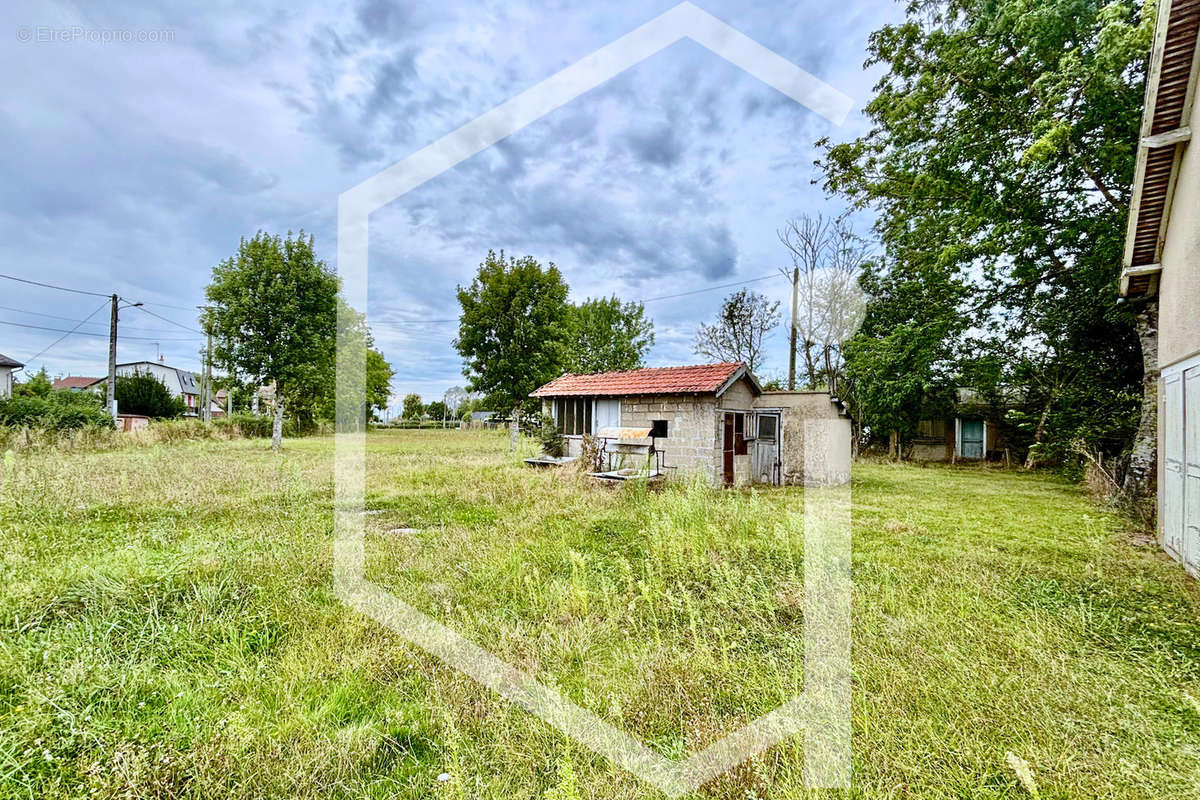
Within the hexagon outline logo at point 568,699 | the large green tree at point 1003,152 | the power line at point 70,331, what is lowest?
the hexagon outline logo at point 568,699

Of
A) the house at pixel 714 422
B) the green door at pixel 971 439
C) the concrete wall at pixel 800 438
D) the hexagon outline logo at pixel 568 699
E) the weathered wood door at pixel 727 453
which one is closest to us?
the hexagon outline logo at pixel 568 699

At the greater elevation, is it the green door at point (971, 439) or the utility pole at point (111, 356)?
the utility pole at point (111, 356)

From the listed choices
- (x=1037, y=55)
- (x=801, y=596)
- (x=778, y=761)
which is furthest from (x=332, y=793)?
(x=1037, y=55)

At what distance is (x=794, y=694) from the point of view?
2.35 meters

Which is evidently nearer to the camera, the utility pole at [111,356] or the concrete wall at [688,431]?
the concrete wall at [688,431]

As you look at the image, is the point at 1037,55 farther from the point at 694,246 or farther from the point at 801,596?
the point at 801,596

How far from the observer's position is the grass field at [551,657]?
6.03 ft

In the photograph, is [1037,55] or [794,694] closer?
A: [794,694]

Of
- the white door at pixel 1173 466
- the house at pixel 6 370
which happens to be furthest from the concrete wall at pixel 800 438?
the house at pixel 6 370

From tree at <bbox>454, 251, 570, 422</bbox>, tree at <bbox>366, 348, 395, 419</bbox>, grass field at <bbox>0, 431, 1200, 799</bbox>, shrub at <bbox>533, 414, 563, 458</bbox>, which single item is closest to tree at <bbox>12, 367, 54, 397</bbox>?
tree at <bbox>366, 348, 395, 419</bbox>

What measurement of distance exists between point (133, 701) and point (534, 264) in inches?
602

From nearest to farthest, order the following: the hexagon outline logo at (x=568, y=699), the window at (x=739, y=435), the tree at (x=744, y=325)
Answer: the hexagon outline logo at (x=568, y=699)
the tree at (x=744, y=325)
the window at (x=739, y=435)

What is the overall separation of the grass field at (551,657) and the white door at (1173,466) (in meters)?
0.31

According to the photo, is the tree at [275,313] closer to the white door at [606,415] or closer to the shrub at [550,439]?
the shrub at [550,439]
